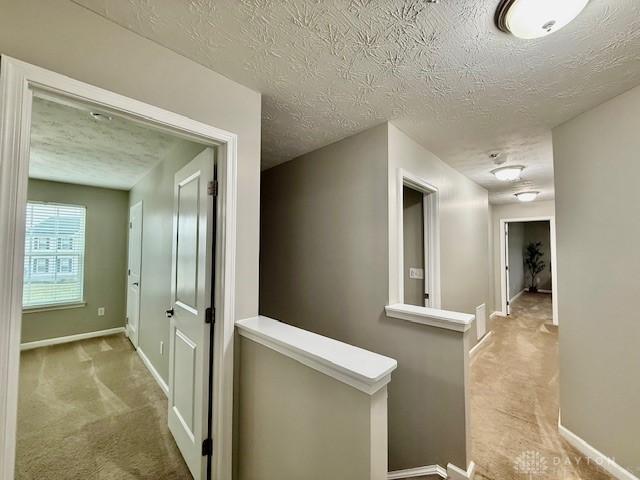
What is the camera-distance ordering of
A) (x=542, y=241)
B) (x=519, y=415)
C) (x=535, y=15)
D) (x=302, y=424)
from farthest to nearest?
(x=542, y=241) → (x=519, y=415) → (x=302, y=424) → (x=535, y=15)

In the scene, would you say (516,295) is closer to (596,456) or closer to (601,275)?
(596,456)

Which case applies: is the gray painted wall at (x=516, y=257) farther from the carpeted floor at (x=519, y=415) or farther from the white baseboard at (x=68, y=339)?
the white baseboard at (x=68, y=339)

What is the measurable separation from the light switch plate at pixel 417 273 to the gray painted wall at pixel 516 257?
19.3 feet

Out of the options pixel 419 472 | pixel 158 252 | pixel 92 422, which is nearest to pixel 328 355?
pixel 419 472

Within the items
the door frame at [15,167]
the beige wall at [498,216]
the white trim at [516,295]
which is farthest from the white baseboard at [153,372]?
the white trim at [516,295]

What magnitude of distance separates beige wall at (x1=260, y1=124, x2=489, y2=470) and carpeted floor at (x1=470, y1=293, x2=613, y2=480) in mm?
515

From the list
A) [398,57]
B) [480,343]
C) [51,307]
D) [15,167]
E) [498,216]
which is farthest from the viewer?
[498,216]

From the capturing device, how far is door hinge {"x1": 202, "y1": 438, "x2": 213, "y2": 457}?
4.78 feet

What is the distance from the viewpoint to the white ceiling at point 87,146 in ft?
6.53

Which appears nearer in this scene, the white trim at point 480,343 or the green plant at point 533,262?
the white trim at point 480,343

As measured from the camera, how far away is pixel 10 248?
2.90ft

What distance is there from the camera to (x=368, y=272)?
82.6 inches

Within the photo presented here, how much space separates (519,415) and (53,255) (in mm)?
6135

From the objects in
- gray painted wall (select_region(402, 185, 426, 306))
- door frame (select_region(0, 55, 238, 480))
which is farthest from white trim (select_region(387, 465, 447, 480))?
door frame (select_region(0, 55, 238, 480))
